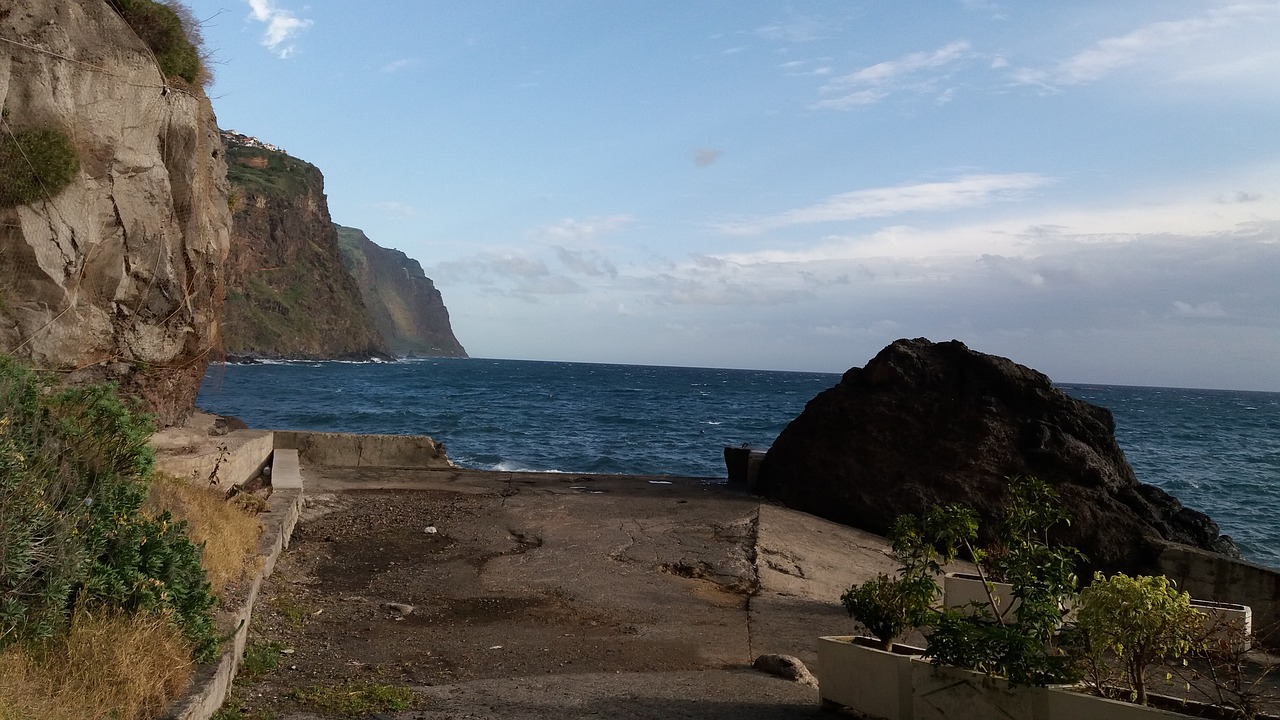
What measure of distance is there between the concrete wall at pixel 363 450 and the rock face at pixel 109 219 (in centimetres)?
347

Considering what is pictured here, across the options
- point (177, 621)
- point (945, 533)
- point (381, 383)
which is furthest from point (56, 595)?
point (381, 383)

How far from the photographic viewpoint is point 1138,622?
179 inches

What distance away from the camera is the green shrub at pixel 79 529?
471 cm

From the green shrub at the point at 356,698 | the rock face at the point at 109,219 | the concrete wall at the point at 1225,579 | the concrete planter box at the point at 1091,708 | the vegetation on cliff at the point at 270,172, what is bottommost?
the concrete wall at the point at 1225,579

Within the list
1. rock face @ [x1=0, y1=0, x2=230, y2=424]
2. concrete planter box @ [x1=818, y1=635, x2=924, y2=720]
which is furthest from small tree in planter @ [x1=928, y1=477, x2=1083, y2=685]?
rock face @ [x1=0, y1=0, x2=230, y2=424]

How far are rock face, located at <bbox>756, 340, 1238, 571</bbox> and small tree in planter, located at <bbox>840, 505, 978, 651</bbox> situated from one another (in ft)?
22.8

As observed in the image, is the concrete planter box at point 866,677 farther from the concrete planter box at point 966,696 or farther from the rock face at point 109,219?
the rock face at point 109,219

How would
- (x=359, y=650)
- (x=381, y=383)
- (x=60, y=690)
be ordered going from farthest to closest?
(x=381, y=383)
(x=359, y=650)
(x=60, y=690)

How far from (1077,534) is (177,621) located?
10.8 m

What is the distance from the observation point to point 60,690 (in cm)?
427

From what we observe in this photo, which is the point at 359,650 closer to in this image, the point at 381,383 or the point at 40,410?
the point at 40,410

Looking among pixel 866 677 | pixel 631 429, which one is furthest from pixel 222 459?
pixel 631 429

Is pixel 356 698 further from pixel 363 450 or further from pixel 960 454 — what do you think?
pixel 363 450

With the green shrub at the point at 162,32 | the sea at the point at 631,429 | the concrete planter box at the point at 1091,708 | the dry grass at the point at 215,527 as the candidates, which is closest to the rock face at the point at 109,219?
the green shrub at the point at 162,32
